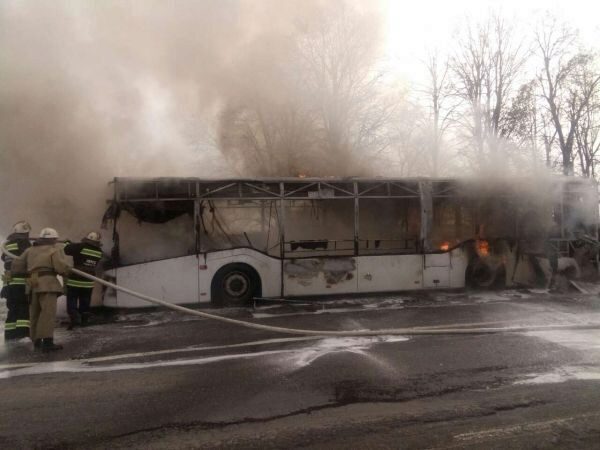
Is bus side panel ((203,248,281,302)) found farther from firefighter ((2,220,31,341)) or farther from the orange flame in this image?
the orange flame

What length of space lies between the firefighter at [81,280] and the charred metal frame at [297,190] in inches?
41.4

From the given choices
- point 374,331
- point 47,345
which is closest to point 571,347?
→ point 374,331

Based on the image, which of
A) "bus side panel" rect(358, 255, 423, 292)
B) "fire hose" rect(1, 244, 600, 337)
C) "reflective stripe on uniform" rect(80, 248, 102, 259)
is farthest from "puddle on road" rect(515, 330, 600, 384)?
"reflective stripe on uniform" rect(80, 248, 102, 259)

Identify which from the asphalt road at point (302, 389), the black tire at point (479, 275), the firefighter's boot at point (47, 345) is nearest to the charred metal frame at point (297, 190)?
the black tire at point (479, 275)

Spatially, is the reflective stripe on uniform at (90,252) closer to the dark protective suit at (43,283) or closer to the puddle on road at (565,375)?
the dark protective suit at (43,283)

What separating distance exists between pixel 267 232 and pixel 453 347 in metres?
4.96

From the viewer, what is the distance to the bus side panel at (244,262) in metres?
7.64

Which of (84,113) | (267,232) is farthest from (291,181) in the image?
(84,113)

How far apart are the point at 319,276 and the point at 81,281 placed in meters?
3.87

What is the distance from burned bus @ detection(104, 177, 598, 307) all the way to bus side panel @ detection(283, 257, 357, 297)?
18mm

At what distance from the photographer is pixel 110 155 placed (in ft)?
29.9

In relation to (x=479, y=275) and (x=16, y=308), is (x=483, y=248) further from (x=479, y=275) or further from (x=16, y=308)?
(x=16, y=308)

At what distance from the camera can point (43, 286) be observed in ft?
17.1

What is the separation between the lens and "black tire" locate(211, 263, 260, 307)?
7.74 metres
